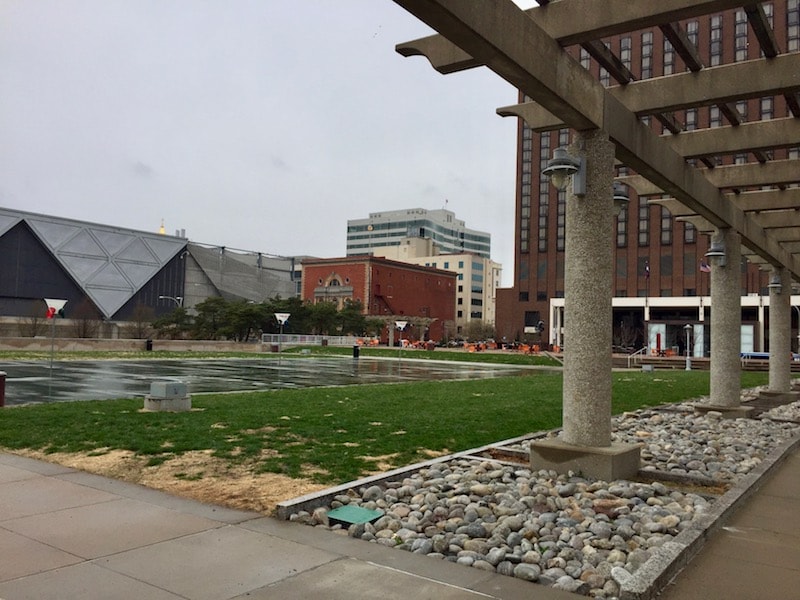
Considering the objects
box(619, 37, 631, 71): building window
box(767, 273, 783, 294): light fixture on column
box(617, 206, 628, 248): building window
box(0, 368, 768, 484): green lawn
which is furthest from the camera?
box(617, 206, 628, 248): building window

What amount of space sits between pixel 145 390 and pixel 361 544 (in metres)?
15.5

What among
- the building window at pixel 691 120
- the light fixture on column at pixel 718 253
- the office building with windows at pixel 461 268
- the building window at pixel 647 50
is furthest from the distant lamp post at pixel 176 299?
the light fixture on column at pixel 718 253

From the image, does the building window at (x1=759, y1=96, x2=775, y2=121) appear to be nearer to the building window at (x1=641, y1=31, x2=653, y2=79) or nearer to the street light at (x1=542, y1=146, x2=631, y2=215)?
the building window at (x1=641, y1=31, x2=653, y2=79)

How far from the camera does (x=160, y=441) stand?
9.84m

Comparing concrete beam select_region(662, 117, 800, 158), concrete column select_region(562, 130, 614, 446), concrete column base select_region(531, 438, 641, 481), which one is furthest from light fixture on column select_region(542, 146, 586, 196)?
concrete beam select_region(662, 117, 800, 158)

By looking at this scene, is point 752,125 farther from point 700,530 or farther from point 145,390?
point 145,390

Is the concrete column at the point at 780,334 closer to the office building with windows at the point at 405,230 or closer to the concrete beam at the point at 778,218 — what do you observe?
the concrete beam at the point at 778,218

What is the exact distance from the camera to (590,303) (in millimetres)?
8289

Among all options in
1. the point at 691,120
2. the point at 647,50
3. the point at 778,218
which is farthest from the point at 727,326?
the point at 647,50

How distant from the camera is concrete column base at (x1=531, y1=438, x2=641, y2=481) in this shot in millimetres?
7836

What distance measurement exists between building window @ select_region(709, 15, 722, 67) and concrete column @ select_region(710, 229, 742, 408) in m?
79.1

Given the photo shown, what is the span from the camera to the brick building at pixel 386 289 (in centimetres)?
11400

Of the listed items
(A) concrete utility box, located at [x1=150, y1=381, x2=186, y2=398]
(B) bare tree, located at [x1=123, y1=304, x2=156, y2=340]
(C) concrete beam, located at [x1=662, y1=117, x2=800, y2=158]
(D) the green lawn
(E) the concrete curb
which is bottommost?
(D) the green lawn

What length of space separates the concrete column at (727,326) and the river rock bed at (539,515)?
5.95m
